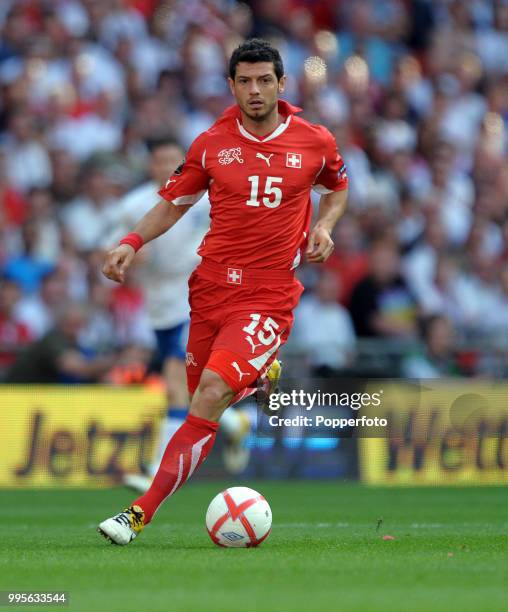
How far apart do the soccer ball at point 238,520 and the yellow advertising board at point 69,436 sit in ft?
18.6

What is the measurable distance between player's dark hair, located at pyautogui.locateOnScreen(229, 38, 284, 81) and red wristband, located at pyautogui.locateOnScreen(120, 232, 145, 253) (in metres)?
1.02

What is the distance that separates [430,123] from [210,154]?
11.6 m

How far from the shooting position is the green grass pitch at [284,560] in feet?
18.9

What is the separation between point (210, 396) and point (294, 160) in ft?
4.64

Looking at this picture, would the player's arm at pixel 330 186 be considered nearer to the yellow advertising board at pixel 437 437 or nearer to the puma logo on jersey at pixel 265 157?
the puma logo on jersey at pixel 265 157

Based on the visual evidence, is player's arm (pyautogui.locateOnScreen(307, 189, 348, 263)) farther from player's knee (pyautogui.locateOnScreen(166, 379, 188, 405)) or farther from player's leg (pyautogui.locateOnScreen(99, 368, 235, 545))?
player's knee (pyautogui.locateOnScreen(166, 379, 188, 405))

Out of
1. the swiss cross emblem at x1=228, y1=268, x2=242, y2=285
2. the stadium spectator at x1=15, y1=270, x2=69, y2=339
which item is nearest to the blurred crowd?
the stadium spectator at x1=15, y1=270, x2=69, y2=339

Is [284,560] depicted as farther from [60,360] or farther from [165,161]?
[60,360]

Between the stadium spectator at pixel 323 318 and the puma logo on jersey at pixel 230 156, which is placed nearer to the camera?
the puma logo on jersey at pixel 230 156

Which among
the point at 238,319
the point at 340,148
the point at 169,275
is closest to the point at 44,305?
the point at 169,275

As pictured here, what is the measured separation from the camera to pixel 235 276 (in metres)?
8.16

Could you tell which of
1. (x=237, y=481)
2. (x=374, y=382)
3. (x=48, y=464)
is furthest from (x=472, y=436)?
(x=48, y=464)

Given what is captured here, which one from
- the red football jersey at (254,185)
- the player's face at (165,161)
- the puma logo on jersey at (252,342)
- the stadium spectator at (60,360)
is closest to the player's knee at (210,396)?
the puma logo on jersey at (252,342)

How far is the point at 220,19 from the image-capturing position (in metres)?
19.8
